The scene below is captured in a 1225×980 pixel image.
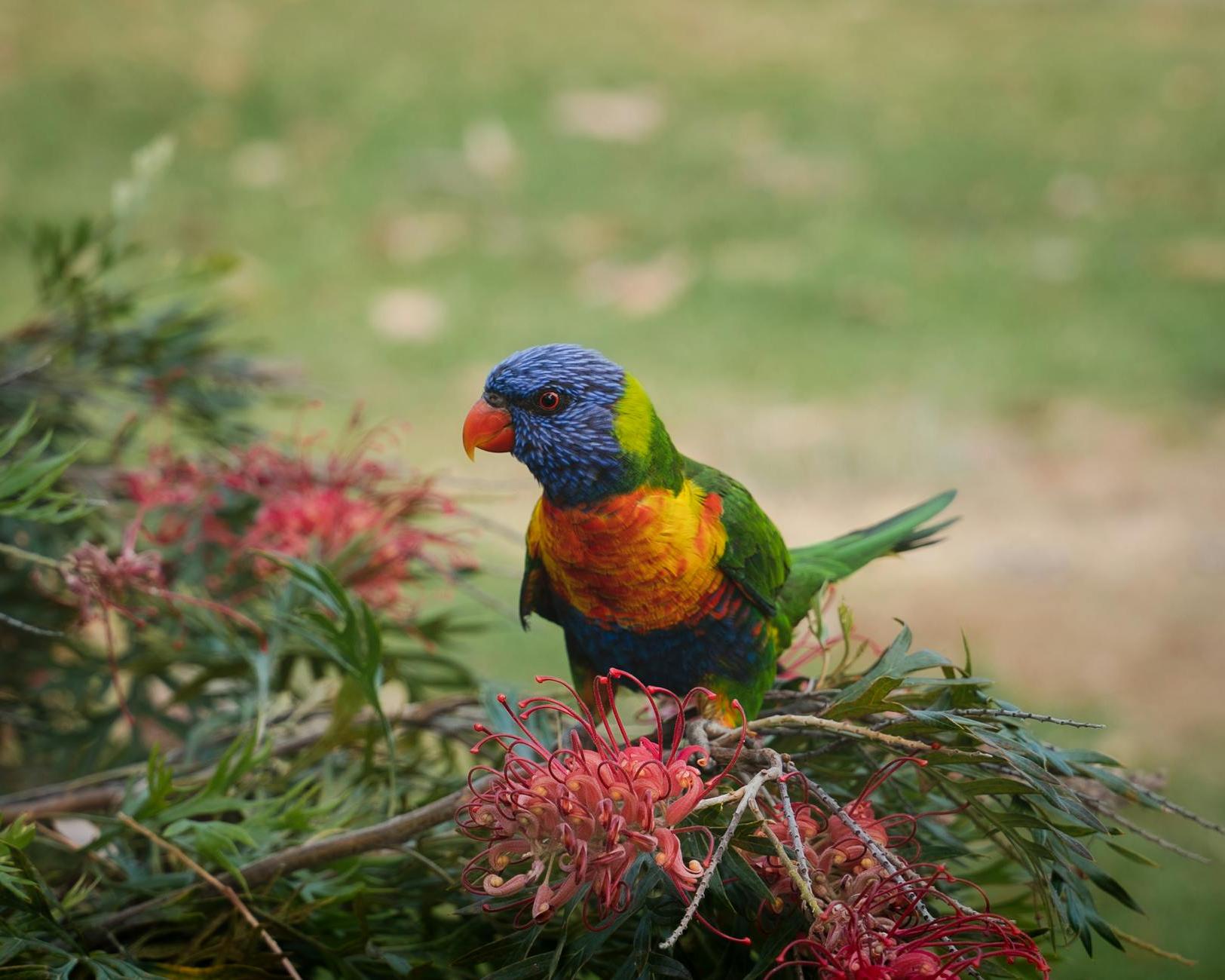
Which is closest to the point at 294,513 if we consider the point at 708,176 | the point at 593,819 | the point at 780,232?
the point at 593,819

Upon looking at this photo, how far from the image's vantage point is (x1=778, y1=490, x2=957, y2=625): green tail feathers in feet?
2.26

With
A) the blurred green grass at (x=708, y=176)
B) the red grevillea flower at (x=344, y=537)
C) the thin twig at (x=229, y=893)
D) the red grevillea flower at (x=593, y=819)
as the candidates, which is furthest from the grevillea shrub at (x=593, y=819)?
the blurred green grass at (x=708, y=176)

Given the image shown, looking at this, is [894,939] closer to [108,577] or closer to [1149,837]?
[1149,837]

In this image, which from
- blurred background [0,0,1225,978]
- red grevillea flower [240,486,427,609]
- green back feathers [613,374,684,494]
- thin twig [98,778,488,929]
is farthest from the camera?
blurred background [0,0,1225,978]

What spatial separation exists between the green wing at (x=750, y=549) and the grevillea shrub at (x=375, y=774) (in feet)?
0.17

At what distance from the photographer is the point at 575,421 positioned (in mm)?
597

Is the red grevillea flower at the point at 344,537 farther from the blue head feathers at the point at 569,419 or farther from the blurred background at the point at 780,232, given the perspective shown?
the blurred background at the point at 780,232

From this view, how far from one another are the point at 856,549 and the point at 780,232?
223 centimetres

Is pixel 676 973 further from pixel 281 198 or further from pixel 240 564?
pixel 281 198

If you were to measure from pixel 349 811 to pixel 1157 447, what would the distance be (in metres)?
2.16

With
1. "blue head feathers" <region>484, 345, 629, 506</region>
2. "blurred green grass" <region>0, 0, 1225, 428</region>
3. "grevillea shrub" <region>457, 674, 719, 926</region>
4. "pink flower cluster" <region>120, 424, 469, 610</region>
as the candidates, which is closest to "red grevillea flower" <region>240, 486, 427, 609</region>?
"pink flower cluster" <region>120, 424, 469, 610</region>

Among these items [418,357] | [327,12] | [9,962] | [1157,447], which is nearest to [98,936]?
[9,962]

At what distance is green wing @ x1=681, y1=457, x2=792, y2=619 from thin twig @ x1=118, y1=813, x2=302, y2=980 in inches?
12.0

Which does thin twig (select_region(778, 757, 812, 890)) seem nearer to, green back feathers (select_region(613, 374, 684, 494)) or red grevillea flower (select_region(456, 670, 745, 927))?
red grevillea flower (select_region(456, 670, 745, 927))
